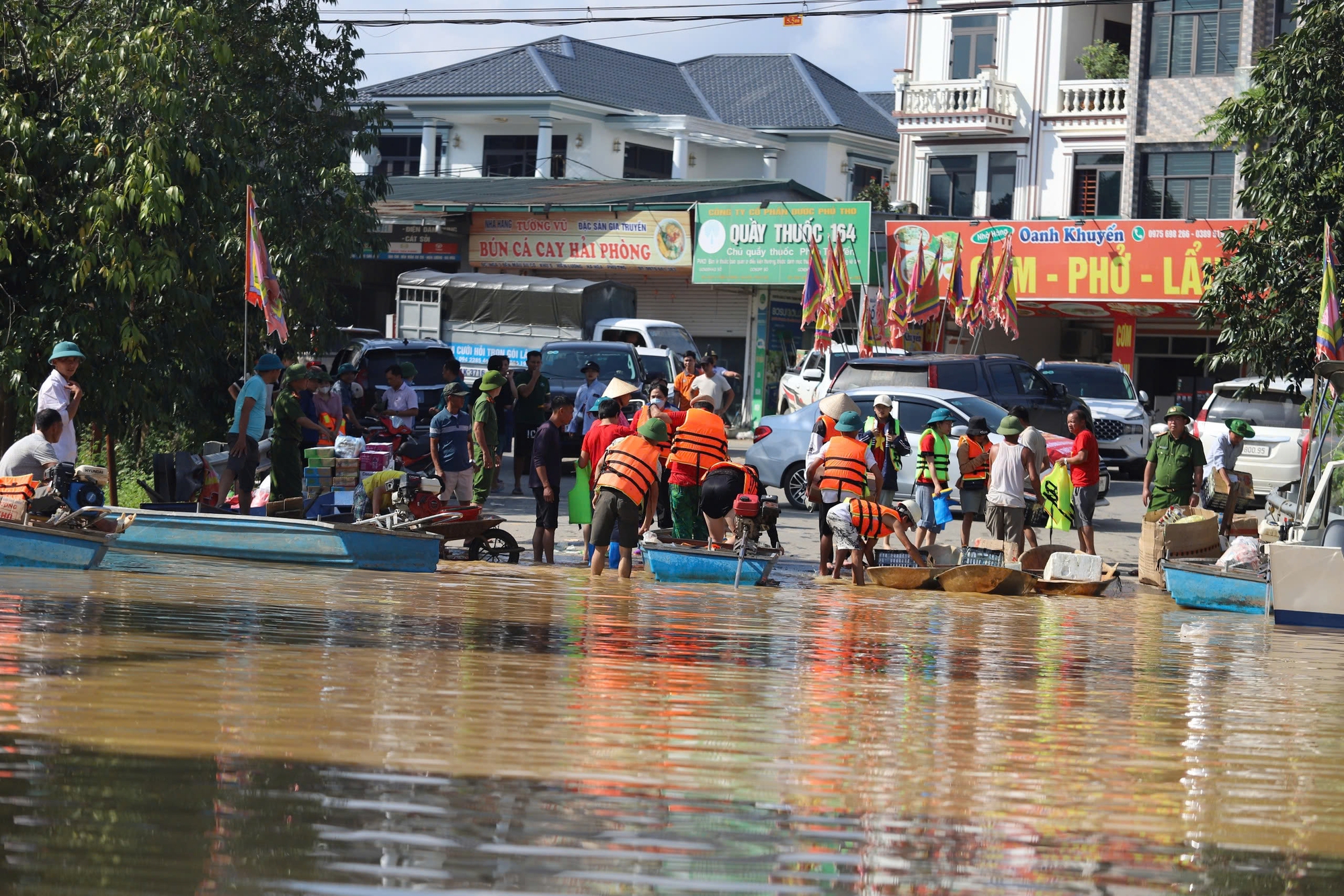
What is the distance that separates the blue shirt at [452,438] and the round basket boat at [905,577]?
4053mm

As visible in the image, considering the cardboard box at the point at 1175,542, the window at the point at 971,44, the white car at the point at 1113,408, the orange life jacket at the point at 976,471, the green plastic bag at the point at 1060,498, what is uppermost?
the window at the point at 971,44

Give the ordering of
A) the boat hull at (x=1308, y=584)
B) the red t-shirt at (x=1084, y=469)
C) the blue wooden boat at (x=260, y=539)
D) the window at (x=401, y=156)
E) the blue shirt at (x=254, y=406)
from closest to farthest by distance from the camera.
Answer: the boat hull at (x=1308, y=584) → the blue wooden boat at (x=260, y=539) → the blue shirt at (x=254, y=406) → the red t-shirt at (x=1084, y=469) → the window at (x=401, y=156)

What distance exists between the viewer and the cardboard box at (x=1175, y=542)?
14.3 metres

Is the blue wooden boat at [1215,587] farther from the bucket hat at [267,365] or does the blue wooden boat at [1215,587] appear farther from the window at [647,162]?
the window at [647,162]

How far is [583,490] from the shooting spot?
15406mm

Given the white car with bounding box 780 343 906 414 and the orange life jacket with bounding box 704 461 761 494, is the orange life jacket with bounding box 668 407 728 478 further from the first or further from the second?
the white car with bounding box 780 343 906 414

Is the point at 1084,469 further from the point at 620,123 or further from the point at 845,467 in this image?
the point at 620,123

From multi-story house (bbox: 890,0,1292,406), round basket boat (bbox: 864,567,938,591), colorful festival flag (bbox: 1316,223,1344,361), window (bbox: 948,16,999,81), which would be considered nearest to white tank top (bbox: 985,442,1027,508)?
round basket boat (bbox: 864,567,938,591)

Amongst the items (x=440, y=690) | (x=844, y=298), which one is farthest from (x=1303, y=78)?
(x=844, y=298)

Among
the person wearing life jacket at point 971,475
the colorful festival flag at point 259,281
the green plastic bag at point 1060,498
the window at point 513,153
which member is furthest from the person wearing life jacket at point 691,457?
the window at point 513,153

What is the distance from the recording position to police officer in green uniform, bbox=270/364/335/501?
49.6 ft

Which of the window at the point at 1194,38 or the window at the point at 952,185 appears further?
the window at the point at 952,185

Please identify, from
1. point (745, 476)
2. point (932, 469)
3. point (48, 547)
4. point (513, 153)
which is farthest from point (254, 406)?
point (513, 153)

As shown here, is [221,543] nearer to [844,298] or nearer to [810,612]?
[810,612]
